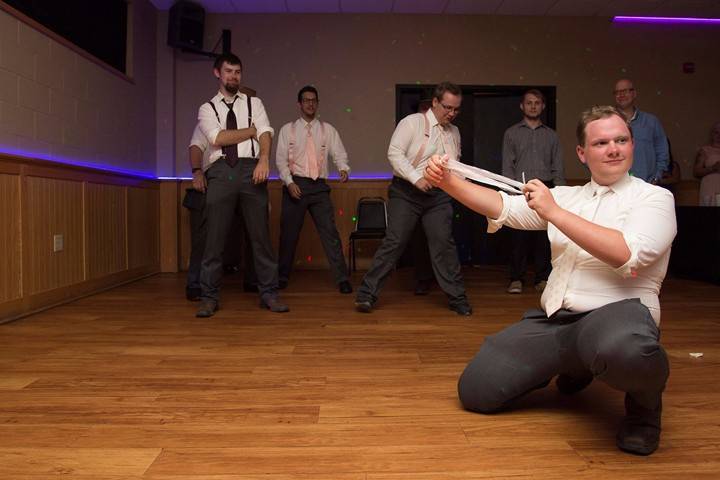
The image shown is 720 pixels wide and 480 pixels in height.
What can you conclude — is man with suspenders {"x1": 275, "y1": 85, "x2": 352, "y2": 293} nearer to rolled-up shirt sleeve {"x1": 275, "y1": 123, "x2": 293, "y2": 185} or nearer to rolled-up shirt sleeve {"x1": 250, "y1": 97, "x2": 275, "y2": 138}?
rolled-up shirt sleeve {"x1": 275, "y1": 123, "x2": 293, "y2": 185}

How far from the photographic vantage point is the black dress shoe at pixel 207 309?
3462 mm

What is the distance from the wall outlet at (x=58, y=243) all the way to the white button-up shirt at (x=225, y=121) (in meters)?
1.18

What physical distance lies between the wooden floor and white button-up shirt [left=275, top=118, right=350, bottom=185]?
174 cm

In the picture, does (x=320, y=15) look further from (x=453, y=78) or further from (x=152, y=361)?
(x=152, y=361)

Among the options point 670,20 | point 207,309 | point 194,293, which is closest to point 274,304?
point 207,309

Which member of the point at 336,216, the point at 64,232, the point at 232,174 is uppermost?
the point at 232,174

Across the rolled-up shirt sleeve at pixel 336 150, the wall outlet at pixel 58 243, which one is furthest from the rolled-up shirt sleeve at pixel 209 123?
the rolled-up shirt sleeve at pixel 336 150

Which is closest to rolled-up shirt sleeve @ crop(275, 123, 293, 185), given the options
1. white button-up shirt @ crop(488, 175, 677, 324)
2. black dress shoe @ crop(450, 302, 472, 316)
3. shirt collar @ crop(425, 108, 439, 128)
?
shirt collar @ crop(425, 108, 439, 128)

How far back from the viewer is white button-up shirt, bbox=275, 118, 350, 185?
4777 millimetres

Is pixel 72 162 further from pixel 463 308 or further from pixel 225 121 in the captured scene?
pixel 463 308

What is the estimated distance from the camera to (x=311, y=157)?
4.81m

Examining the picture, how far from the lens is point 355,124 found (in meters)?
6.42

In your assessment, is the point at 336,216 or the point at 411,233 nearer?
the point at 411,233

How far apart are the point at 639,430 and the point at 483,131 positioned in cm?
544
